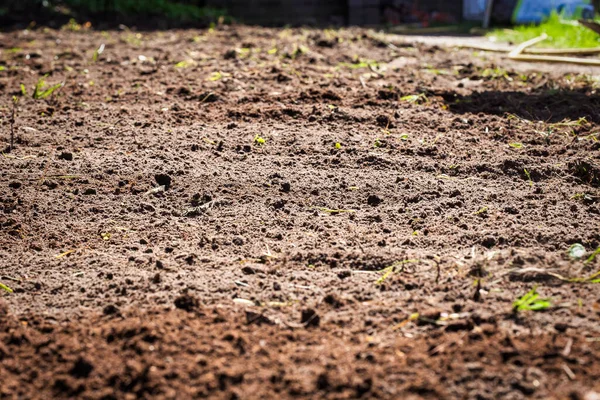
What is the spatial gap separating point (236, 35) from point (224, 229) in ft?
16.0

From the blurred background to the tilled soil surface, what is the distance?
3908 mm

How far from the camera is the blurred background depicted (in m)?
9.37

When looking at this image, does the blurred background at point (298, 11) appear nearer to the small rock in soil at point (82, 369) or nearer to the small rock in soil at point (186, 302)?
the small rock in soil at point (186, 302)

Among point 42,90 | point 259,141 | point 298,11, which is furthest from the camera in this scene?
point 298,11

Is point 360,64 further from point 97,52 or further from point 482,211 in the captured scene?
point 482,211

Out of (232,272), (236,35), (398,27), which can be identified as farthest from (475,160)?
(398,27)

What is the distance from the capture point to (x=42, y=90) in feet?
17.0

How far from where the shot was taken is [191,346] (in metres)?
2.34

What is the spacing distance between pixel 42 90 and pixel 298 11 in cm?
619

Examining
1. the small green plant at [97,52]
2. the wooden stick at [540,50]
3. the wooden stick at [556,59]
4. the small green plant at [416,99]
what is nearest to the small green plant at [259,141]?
the small green plant at [416,99]

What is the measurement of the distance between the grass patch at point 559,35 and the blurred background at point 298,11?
1007 millimetres

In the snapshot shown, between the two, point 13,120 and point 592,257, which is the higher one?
point 13,120

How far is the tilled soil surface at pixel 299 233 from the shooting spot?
2.25 meters

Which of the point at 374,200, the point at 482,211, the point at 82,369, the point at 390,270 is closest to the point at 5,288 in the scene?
the point at 82,369
